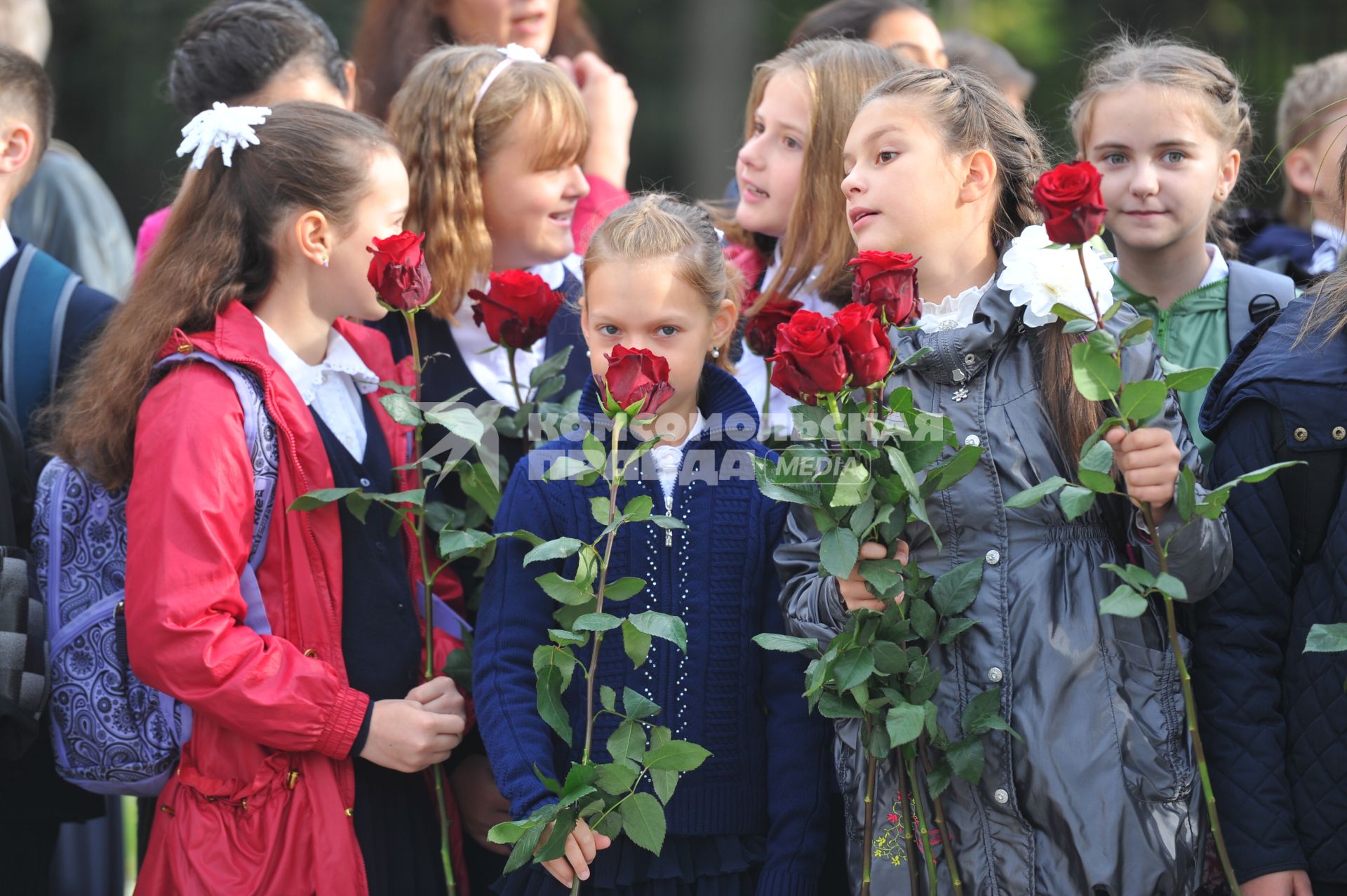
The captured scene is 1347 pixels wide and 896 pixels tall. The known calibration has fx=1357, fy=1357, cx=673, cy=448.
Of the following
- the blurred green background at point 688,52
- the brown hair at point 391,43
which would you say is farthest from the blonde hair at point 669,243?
the blurred green background at point 688,52

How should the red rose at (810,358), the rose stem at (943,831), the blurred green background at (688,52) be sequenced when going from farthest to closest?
the blurred green background at (688,52)
the rose stem at (943,831)
the red rose at (810,358)

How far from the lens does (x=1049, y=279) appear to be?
196cm

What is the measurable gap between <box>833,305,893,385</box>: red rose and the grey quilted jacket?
0.28 meters

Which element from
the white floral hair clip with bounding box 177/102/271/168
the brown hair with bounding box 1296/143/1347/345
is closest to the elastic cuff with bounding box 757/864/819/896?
the brown hair with bounding box 1296/143/1347/345

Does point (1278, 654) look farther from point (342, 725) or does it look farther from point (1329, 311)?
point (342, 725)

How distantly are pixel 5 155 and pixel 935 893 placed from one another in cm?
229

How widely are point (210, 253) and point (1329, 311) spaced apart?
6.16 ft

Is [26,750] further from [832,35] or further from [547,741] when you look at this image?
[832,35]

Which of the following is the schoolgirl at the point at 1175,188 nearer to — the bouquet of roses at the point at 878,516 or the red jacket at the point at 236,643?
the bouquet of roses at the point at 878,516

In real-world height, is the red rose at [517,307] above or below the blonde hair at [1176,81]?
below

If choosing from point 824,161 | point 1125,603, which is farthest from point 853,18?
point 1125,603

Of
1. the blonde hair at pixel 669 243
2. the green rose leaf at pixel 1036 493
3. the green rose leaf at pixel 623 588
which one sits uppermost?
the blonde hair at pixel 669 243

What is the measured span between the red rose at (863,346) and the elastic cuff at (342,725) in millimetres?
1017

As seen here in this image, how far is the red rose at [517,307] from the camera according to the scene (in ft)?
7.88
